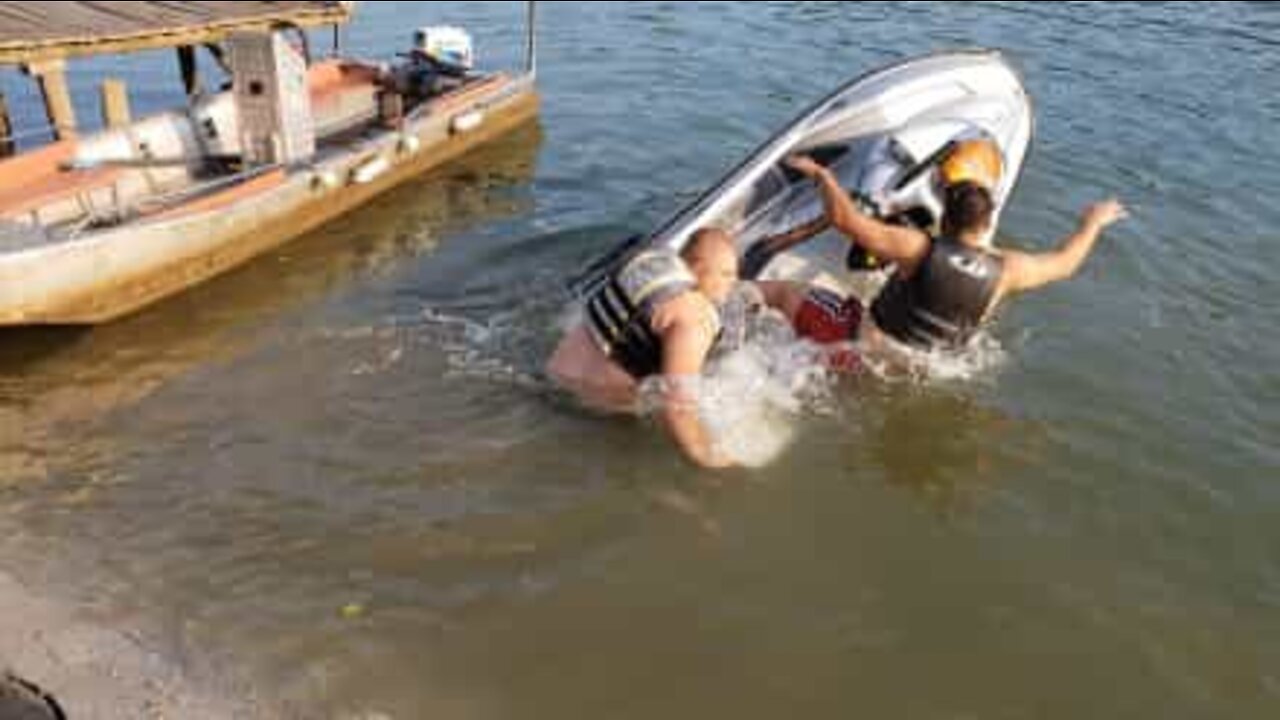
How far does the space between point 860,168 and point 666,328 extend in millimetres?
2821

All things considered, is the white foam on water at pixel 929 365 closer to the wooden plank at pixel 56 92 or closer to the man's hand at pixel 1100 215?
the man's hand at pixel 1100 215

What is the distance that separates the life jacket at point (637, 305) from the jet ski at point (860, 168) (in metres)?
1.35

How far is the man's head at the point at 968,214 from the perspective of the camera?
22.6ft

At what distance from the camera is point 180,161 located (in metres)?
10.1

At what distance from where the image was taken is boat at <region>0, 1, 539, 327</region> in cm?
872

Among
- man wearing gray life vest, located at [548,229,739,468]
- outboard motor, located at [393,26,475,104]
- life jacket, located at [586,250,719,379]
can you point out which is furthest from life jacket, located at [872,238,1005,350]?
outboard motor, located at [393,26,475,104]

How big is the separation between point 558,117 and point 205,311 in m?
6.67

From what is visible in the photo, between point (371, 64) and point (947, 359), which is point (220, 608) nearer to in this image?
point (947, 359)

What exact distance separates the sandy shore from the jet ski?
436cm

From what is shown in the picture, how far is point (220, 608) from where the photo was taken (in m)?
5.58

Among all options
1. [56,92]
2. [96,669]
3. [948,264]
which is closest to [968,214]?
[948,264]

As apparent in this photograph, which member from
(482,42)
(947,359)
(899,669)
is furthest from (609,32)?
(899,669)

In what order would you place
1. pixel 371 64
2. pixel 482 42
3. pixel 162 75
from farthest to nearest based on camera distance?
pixel 482 42 < pixel 162 75 < pixel 371 64

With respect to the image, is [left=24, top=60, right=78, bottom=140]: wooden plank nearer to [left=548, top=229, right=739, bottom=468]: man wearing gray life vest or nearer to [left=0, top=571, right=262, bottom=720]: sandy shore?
[left=548, top=229, right=739, bottom=468]: man wearing gray life vest
